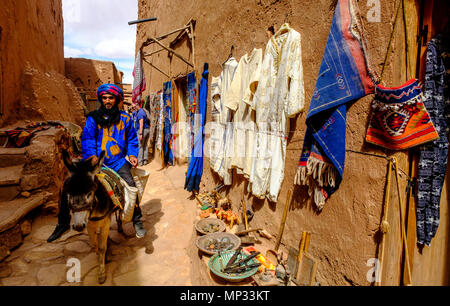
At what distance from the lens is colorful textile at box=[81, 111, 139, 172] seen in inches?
115

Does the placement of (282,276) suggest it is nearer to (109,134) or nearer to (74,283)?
(74,283)

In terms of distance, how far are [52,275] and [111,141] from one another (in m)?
1.75

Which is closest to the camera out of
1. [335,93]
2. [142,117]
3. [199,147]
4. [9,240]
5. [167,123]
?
[335,93]

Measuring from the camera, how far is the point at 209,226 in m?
3.28

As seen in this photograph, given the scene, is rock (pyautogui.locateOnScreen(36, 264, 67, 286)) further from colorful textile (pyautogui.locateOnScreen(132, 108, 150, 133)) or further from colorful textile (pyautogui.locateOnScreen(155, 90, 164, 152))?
colorful textile (pyautogui.locateOnScreen(132, 108, 150, 133))

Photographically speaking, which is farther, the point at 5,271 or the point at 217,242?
the point at 217,242

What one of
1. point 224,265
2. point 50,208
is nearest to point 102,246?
point 224,265

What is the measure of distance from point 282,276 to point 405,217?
124cm

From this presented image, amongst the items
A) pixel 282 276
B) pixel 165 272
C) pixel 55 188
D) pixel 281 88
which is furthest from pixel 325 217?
pixel 55 188

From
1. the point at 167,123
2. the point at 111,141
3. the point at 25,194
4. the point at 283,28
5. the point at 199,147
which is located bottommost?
the point at 25,194

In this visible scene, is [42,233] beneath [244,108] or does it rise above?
beneath

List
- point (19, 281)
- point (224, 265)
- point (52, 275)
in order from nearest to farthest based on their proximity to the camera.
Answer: point (224, 265) → point (19, 281) → point (52, 275)

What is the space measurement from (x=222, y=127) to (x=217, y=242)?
196 cm

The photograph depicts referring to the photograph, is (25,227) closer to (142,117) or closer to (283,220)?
(283,220)
